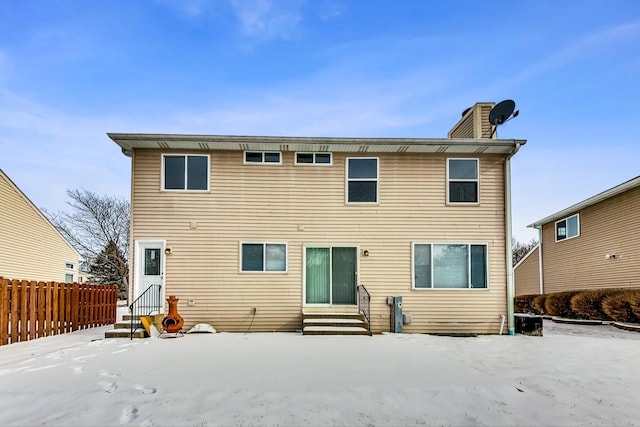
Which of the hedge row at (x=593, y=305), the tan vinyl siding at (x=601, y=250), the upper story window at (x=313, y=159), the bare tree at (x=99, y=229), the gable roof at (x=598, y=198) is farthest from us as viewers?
the bare tree at (x=99, y=229)

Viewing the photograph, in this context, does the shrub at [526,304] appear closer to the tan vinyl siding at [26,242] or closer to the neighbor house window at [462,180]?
the neighbor house window at [462,180]

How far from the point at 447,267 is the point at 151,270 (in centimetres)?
733

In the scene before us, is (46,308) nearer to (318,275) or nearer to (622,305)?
(318,275)

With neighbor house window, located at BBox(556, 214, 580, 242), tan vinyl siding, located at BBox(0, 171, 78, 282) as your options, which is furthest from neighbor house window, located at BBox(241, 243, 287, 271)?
neighbor house window, located at BBox(556, 214, 580, 242)

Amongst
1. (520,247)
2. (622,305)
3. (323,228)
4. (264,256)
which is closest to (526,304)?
(622,305)

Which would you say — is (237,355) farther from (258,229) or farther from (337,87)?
(337,87)

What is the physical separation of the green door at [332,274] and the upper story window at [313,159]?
2168mm

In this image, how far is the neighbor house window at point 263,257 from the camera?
433 inches

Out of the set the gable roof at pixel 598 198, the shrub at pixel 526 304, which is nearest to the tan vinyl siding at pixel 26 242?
the shrub at pixel 526 304

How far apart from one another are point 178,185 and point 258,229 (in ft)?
7.40

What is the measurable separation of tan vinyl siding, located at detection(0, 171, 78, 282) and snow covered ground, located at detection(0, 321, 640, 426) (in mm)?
10646

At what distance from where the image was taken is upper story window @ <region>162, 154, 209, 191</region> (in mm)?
11055

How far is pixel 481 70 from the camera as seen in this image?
15.6 m

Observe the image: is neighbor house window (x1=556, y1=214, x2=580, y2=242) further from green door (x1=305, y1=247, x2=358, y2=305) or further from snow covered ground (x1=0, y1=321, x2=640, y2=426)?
green door (x1=305, y1=247, x2=358, y2=305)
